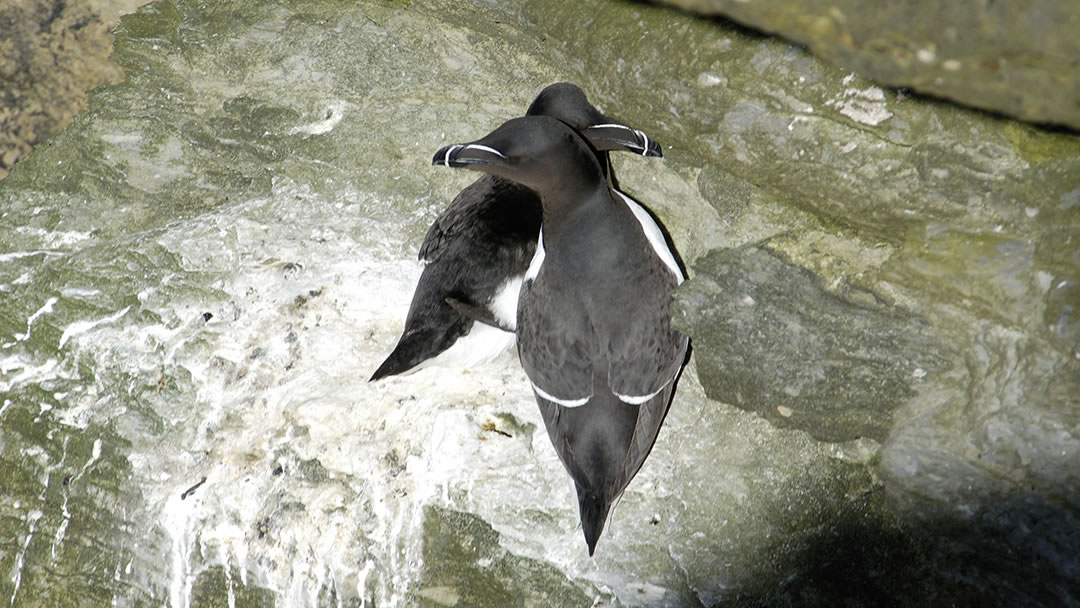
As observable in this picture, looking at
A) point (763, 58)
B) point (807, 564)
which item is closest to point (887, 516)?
point (807, 564)

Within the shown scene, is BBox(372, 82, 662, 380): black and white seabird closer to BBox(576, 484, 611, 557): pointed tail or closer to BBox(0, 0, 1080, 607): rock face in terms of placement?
BBox(0, 0, 1080, 607): rock face

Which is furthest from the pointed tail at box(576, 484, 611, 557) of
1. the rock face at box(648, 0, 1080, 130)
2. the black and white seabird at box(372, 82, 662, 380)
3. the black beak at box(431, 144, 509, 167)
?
the rock face at box(648, 0, 1080, 130)

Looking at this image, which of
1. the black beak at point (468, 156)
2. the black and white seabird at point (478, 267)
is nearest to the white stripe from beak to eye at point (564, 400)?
the black and white seabird at point (478, 267)

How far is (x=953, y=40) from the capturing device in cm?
72

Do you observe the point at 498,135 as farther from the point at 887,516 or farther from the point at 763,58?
the point at 887,516

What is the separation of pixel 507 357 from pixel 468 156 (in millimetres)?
940

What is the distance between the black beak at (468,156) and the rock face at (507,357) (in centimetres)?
75

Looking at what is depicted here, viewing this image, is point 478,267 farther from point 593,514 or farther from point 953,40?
point 953,40

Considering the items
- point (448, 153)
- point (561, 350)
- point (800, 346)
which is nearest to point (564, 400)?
point (561, 350)

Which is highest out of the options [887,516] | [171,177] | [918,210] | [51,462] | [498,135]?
[498,135]

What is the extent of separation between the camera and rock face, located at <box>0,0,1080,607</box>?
205 cm

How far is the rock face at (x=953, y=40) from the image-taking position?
686 mm

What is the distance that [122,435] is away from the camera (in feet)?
8.73

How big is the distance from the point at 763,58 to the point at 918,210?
60cm
